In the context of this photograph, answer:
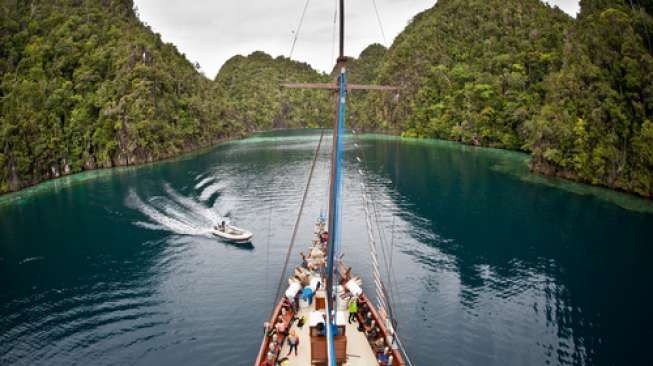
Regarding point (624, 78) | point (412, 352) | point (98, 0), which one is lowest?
point (412, 352)

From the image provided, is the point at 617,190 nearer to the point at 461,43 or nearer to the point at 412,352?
the point at 412,352

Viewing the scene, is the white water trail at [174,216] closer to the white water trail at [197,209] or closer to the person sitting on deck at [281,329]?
the white water trail at [197,209]

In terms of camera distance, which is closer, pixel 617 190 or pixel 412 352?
pixel 412 352

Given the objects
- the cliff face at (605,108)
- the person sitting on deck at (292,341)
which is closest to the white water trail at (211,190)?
the person sitting on deck at (292,341)

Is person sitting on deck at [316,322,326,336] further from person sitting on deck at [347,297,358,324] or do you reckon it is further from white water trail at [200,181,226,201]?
white water trail at [200,181,226,201]

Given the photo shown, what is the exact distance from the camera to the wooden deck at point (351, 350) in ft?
57.4

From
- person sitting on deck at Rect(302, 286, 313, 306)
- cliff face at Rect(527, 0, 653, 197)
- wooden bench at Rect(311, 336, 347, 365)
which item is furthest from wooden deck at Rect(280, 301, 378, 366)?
cliff face at Rect(527, 0, 653, 197)

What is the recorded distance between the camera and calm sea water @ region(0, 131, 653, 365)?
22.6 m

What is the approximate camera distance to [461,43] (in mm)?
162250

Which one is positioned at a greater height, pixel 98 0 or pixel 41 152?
pixel 98 0

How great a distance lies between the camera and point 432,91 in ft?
507

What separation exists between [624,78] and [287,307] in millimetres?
61792

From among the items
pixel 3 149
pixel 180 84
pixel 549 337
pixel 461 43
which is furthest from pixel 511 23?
pixel 3 149

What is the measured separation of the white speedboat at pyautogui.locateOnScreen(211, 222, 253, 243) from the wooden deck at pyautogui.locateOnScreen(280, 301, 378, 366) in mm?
20326
